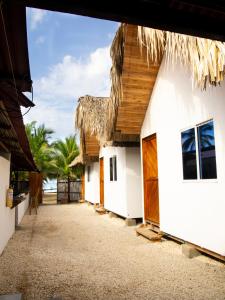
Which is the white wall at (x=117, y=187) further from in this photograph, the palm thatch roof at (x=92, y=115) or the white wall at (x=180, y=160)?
the white wall at (x=180, y=160)

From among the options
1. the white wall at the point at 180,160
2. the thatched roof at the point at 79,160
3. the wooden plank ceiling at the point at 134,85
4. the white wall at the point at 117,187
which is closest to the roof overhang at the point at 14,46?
the white wall at the point at 180,160

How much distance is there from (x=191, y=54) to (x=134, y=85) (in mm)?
3071

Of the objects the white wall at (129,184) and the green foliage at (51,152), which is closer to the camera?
the white wall at (129,184)

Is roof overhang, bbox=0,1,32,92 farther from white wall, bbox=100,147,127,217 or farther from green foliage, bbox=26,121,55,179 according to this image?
green foliage, bbox=26,121,55,179

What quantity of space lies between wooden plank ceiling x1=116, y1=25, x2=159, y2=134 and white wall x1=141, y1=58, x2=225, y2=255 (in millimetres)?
228

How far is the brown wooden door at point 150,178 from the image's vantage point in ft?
25.1

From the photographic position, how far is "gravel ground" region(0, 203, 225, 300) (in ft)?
11.7

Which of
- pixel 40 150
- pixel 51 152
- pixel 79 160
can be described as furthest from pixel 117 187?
pixel 51 152

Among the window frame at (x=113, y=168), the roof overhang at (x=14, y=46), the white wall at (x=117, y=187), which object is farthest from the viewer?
the window frame at (x=113, y=168)

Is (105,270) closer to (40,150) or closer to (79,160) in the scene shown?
(79,160)

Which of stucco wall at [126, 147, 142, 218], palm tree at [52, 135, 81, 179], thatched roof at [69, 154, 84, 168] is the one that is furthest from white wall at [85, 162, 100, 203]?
stucco wall at [126, 147, 142, 218]

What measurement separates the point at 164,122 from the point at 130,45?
6.43ft

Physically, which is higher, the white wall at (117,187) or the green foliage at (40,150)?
the green foliage at (40,150)

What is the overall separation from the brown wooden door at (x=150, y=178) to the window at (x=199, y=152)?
1803 mm
